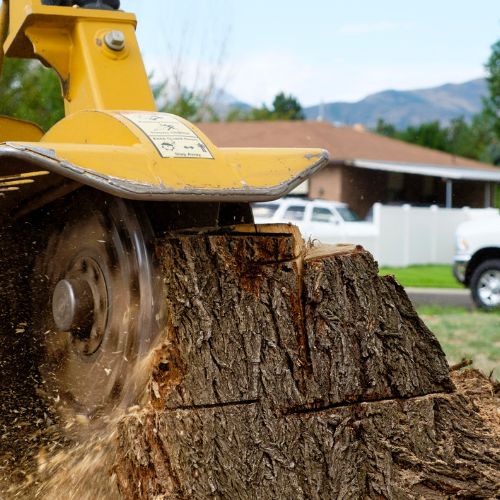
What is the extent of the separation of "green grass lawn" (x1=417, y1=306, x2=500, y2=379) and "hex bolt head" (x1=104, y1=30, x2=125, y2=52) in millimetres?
2778

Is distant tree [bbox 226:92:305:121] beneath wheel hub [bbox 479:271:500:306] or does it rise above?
above

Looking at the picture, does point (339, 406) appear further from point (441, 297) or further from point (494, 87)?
point (494, 87)

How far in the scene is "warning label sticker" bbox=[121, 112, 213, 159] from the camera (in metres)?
3.33

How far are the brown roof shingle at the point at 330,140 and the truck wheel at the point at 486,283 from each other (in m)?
16.6

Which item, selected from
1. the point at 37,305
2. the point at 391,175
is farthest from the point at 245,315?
the point at 391,175

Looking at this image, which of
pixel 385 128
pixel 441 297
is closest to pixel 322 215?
pixel 441 297

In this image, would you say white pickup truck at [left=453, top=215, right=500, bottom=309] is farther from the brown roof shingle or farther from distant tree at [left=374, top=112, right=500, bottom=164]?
distant tree at [left=374, top=112, right=500, bottom=164]

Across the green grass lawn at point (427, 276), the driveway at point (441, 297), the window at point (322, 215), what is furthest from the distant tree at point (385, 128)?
the driveway at point (441, 297)

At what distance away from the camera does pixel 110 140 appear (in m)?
3.51

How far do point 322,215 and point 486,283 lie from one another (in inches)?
421

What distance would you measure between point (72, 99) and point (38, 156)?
1.22m

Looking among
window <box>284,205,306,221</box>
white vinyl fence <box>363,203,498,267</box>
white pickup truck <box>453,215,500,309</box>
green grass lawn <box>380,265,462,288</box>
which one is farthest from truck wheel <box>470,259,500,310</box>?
white vinyl fence <box>363,203,498,267</box>

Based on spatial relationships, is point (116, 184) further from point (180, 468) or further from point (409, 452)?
point (409, 452)

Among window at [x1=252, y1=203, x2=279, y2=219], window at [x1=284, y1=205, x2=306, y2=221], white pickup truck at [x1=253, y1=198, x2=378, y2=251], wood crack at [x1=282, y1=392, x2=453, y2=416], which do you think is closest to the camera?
wood crack at [x1=282, y1=392, x2=453, y2=416]
